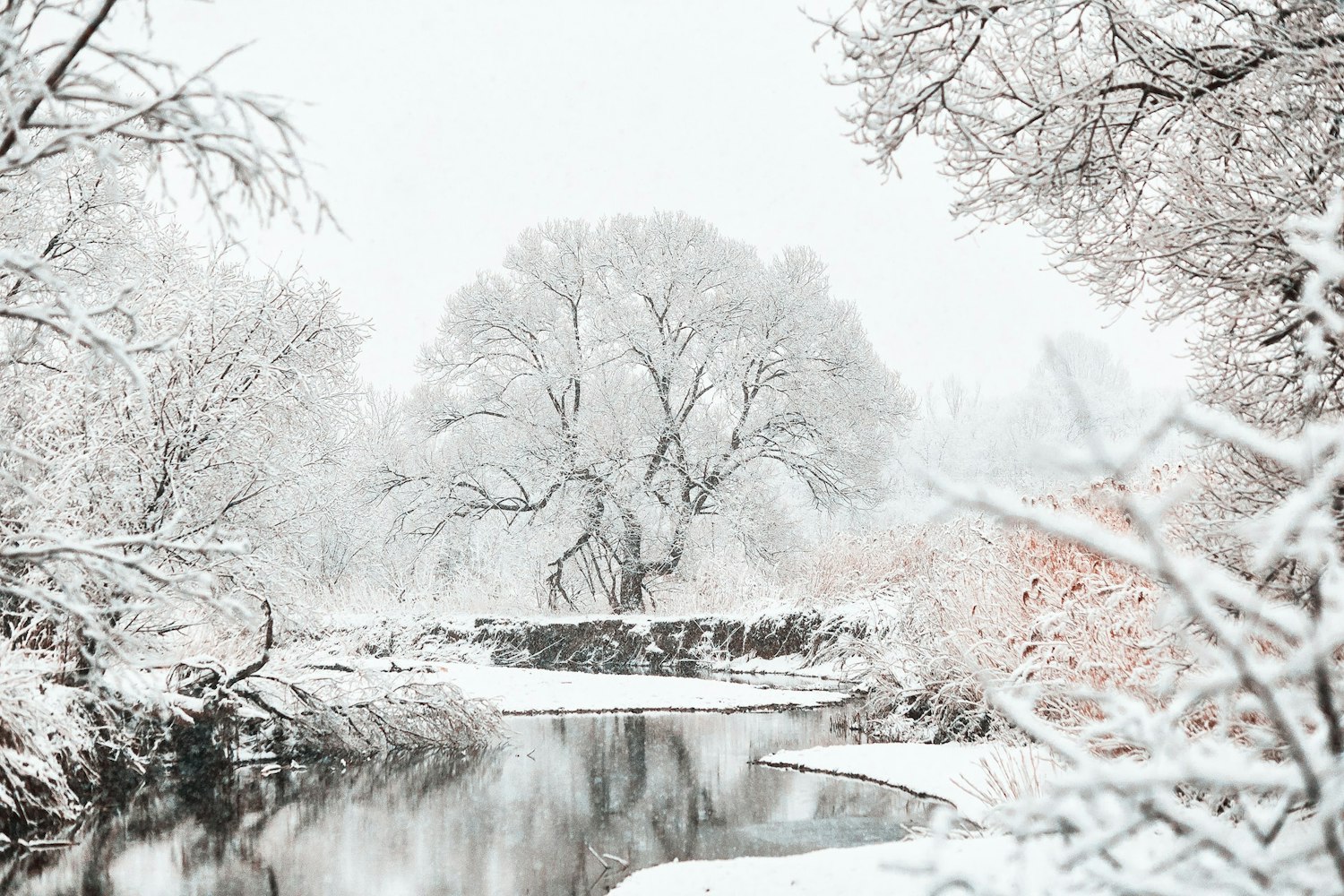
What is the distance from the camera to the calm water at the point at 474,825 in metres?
5.43

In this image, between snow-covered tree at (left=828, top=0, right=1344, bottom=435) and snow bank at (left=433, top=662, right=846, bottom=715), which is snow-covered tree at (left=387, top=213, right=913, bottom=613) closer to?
snow bank at (left=433, top=662, right=846, bottom=715)

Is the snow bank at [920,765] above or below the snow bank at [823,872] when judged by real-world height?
below

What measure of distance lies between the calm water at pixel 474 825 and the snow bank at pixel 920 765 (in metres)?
0.18

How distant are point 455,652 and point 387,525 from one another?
8665 mm

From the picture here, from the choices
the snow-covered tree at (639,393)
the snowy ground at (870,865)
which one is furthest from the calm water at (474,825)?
the snow-covered tree at (639,393)

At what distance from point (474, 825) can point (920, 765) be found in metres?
3.10

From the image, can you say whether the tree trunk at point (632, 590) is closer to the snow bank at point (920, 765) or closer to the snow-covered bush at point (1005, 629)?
the snow-covered bush at point (1005, 629)

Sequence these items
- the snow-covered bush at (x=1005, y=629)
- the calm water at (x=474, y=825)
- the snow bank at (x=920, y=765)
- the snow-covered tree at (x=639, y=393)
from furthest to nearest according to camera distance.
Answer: the snow-covered tree at (x=639, y=393)
the snow bank at (x=920, y=765)
the snow-covered bush at (x=1005, y=629)
the calm water at (x=474, y=825)

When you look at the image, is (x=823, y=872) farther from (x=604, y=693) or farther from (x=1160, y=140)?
(x=604, y=693)

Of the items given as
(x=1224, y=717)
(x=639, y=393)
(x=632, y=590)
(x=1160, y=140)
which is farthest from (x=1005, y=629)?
(x=639, y=393)

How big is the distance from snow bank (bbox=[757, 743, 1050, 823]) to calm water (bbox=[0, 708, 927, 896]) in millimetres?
184

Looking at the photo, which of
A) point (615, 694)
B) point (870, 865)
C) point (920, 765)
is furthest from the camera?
point (615, 694)

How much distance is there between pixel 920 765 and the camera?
290 inches

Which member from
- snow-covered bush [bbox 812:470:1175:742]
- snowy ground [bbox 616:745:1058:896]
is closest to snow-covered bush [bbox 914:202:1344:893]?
snowy ground [bbox 616:745:1058:896]
